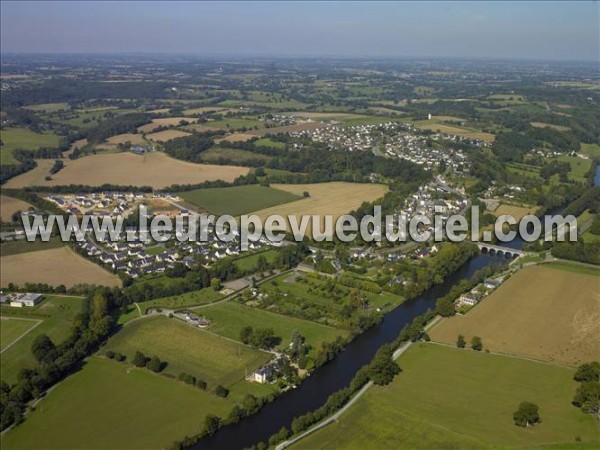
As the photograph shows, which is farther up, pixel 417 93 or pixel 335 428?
pixel 417 93

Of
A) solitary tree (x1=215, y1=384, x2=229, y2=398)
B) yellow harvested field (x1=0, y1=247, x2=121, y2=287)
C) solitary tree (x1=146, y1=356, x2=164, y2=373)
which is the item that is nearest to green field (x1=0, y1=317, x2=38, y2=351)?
yellow harvested field (x1=0, y1=247, x2=121, y2=287)

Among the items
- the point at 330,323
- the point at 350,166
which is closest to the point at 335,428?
the point at 330,323

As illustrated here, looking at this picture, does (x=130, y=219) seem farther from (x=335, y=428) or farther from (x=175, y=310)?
(x=335, y=428)

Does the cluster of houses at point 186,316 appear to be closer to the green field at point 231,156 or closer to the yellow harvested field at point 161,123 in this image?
the green field at point 231,156

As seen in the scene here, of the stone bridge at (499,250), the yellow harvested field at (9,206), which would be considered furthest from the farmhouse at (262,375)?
the yellow harvested field at (9,206)

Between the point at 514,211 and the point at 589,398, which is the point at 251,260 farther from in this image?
the point at 514,211

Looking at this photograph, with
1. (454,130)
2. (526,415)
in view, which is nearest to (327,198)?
(526,415)
